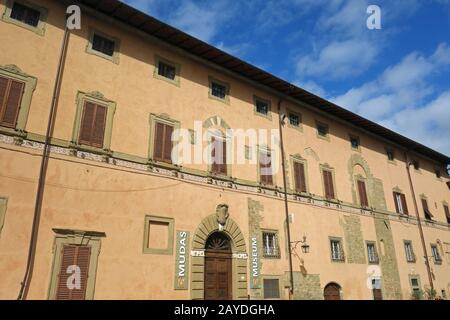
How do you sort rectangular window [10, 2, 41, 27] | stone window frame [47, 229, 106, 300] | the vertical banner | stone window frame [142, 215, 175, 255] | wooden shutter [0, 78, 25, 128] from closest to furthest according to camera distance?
stone window frame [47, 229, 106, 300], wooden shutter [0, 78, 25, 128], rectangular window [10, 2, 41, 27], stone window frame [142, 215, 175, 255], the vertical banner

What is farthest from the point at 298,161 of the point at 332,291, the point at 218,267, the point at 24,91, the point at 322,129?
the point at 24,91

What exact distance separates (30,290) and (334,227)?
49.4 ft

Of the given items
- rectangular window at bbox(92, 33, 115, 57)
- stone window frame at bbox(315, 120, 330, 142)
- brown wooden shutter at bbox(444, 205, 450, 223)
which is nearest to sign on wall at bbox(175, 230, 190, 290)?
rectangular window at bbox(92, 33, 115, 57)

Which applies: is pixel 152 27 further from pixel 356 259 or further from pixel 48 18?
pixel 356 259

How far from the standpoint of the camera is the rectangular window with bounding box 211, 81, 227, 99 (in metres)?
17.1

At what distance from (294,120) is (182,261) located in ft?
36.0

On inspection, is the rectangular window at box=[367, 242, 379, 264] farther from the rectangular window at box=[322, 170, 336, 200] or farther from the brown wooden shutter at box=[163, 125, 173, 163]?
the brown wooden shutter at box=[163, 125, 173, 163]

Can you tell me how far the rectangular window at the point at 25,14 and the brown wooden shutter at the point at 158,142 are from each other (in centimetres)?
563

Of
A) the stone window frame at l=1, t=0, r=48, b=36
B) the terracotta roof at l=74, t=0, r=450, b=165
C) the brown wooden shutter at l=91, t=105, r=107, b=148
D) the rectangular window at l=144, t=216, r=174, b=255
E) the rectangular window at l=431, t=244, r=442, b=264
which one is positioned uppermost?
the terracotta roof at l=74, t=0, r=450, b=165

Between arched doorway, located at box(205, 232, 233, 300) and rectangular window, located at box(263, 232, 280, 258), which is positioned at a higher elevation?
rectangular window, located at box(263, 232, 280, 258)

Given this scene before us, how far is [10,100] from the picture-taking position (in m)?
11.1

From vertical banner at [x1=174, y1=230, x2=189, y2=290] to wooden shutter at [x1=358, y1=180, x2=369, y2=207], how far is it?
13.2m

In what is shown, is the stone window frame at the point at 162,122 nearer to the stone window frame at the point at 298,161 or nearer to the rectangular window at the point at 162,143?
the rectangular window at the point at 162,143

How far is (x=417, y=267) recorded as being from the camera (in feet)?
78.5
